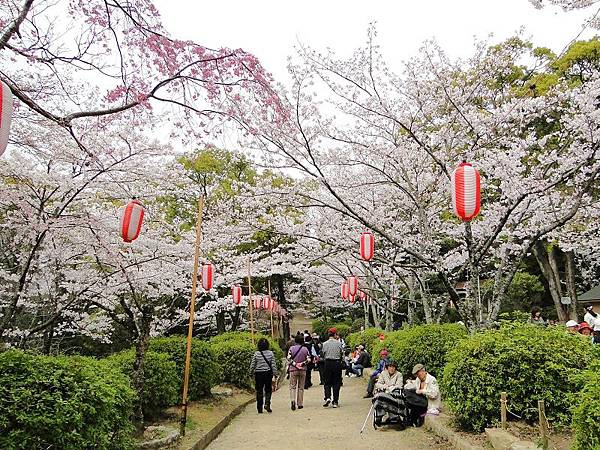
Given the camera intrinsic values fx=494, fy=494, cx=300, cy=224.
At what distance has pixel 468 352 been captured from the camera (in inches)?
225

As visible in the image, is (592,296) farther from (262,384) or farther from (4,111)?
(4,111)

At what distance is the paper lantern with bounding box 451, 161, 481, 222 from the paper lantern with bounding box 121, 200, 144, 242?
14.9 ft

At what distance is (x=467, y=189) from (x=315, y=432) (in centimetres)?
416

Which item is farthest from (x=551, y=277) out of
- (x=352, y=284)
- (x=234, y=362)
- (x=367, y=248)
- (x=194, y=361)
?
(x=194, y=361)

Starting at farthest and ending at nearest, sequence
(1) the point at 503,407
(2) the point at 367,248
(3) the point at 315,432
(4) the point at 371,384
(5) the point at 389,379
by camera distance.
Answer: (4) the point at 371,384, (2) the point at 367,248, (5) the point at 389,379, (3) the point at 315,432, (1) the point at 503,407

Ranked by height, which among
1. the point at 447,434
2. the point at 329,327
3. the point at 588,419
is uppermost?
the point at 329,327

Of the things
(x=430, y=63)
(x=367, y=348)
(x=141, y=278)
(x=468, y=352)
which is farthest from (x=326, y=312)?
(x=468, y=352)

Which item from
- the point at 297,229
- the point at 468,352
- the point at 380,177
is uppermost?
the point at 380,177

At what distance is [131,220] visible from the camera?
280 inches

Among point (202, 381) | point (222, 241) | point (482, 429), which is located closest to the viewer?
point (482, 429)

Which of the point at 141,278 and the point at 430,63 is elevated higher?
the point at 430,63

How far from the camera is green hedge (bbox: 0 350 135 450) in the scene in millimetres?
3375

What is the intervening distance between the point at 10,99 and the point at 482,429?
556 cm

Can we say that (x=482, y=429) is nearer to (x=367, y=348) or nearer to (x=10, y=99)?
(x=10, y=99)
